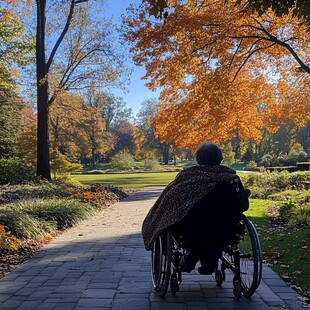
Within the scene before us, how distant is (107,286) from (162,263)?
0.81 m

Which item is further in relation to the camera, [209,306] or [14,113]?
[14,113]

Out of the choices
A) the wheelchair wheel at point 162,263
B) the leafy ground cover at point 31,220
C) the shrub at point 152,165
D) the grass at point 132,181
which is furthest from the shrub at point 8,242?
the shrub at point 152,165

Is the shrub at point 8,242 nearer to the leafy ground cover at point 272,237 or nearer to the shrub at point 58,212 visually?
the leafy ground cover at point 272,237

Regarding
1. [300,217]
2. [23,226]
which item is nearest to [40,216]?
[23,226]

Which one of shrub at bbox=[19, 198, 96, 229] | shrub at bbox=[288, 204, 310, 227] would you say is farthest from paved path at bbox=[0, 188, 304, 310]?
shrub at bbox=[288, 204, 310, 227]

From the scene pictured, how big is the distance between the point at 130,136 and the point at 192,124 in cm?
5896

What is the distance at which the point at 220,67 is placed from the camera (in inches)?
492

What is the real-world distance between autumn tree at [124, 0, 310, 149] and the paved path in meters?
6.34

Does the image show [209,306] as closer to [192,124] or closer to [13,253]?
[13,253]

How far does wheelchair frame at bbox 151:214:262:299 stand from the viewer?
3.59 m

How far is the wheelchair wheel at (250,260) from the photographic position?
355cm

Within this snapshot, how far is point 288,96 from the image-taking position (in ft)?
48.7

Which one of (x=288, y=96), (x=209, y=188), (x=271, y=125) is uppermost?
(x=288, y=96)

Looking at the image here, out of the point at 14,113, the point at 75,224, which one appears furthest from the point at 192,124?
the point at 14,113
